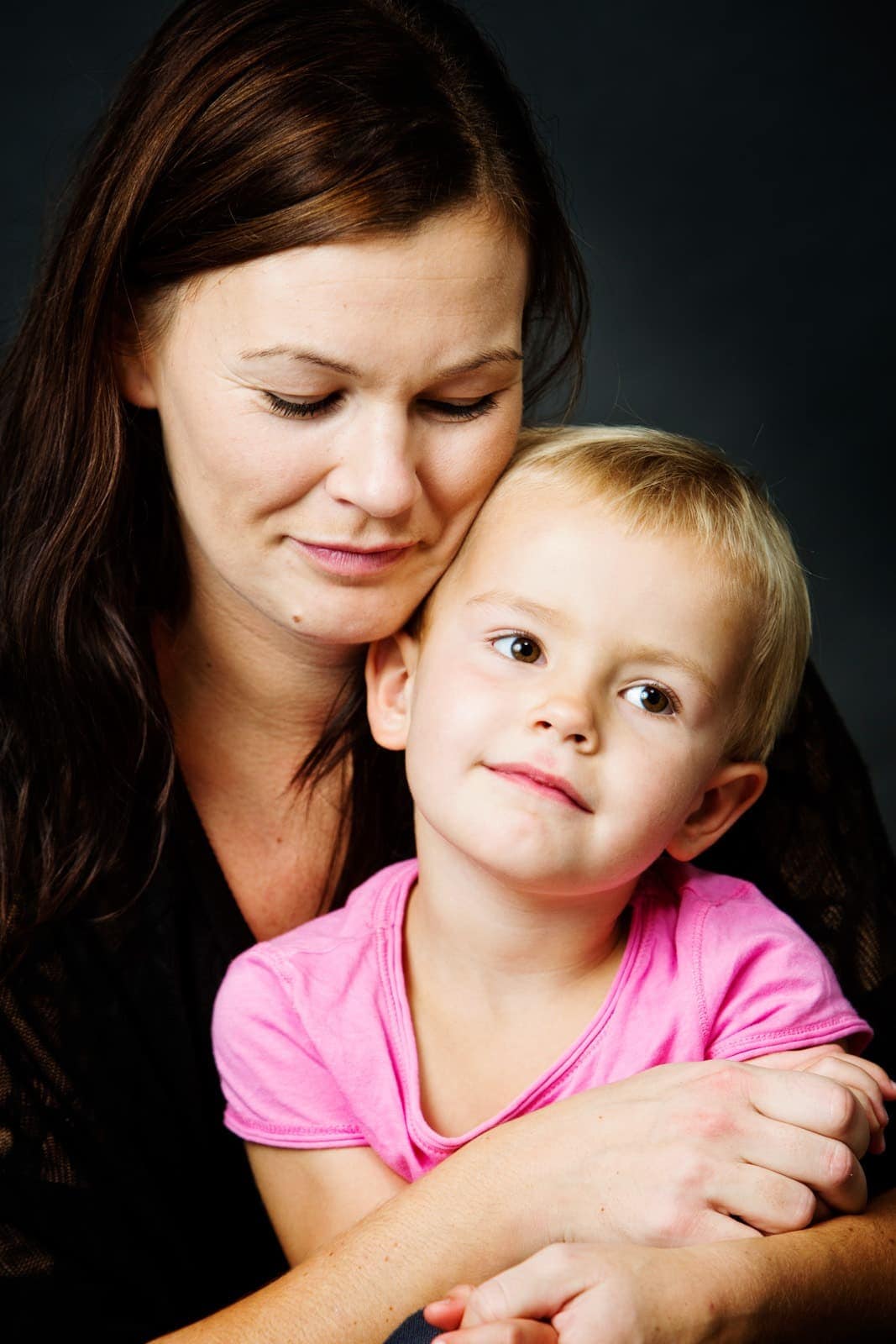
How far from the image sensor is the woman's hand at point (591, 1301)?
1611 millimetres

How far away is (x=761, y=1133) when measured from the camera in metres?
1.77

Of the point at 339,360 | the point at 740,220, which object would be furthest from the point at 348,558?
the point at 740,220

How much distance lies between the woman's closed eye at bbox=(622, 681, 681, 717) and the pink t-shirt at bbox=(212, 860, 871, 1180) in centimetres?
30

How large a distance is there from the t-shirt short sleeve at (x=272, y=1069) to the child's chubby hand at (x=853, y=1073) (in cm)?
52

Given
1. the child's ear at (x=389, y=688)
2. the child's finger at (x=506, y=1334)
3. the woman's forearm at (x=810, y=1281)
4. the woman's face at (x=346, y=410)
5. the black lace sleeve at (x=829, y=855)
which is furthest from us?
the black lace sleeve at (x=829, y=855)

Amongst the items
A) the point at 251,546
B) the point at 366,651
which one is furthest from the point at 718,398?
the point at 251,546

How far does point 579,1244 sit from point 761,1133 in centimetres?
23

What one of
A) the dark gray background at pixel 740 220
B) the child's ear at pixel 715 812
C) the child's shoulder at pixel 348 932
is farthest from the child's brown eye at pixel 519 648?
the dark gray background at pixel 740 220

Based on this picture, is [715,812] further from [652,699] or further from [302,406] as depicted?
[302,406]

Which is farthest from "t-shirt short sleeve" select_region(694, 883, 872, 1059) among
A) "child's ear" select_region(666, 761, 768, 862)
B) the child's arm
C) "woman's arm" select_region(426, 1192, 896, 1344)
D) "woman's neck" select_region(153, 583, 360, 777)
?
"woman's neck" select_region(153, 583, 360, 777)

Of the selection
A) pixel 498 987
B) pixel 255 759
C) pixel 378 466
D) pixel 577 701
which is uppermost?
pixel 378 466

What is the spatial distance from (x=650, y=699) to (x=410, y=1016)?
51 centimetres

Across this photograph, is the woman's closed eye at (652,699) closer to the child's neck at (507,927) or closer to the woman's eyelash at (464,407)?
the child's neck at (507,927)

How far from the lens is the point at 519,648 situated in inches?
75.4
